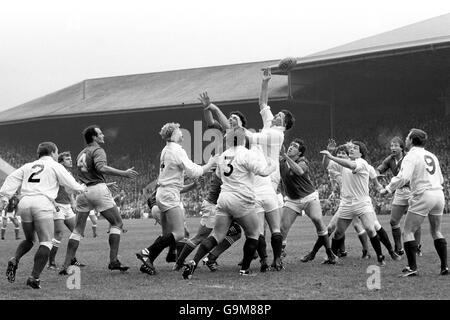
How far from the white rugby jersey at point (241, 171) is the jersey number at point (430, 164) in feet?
6.59

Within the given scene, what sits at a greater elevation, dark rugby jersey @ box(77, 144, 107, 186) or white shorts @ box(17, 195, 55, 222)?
dark rugby jersey @ box(77, 144, 107, 186)

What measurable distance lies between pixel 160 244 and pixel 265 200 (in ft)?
5.40

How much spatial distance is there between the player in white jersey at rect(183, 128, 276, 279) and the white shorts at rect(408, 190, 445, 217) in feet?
6.27

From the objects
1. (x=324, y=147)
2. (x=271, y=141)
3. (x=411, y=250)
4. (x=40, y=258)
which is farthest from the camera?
(x=324, y=147)

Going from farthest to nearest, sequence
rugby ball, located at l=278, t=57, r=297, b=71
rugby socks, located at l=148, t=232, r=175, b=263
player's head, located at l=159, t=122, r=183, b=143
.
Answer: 1. rugby ball, located at l=278, t=57, r=297, b=71
2. player's head, located at l=159, t=122, r=183, b=143
3. rugby socks, located at l=148, t=232, r=175, b=263

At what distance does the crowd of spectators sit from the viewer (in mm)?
37375

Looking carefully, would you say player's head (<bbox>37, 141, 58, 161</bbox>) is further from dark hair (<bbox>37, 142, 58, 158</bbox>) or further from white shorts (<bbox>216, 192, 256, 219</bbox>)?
white shorts (<bbox>216, 192, 256, 219</bbox>)

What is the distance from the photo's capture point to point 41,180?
10289 millimetres

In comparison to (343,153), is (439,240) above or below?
below

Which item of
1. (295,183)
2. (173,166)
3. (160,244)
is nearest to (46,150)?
(173,166)

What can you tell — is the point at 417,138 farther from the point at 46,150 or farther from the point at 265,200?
the point at 46,150

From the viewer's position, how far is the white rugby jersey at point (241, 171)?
35.2 ft

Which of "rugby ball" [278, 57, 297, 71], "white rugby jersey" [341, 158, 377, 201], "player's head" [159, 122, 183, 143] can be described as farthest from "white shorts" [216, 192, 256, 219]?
"rugby ball" [278, 57, 297, 71]
